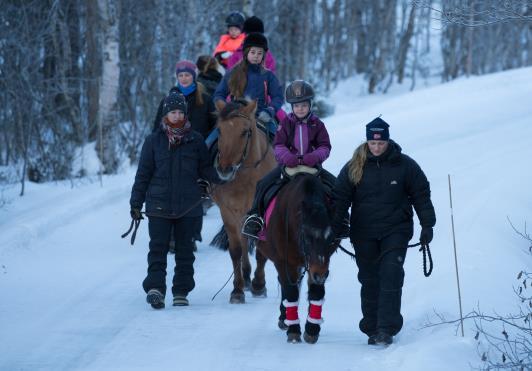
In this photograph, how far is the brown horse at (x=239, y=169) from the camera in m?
9.65

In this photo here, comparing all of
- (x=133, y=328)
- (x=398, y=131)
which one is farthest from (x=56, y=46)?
(x=133, y=328)

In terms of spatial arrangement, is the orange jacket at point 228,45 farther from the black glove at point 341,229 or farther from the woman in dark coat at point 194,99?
the black glove at point 341,229

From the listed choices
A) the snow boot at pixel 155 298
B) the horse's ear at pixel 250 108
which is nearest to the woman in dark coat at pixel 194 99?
the horse's ear at pixel 250 108

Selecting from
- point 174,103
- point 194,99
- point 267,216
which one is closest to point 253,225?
point 267,216

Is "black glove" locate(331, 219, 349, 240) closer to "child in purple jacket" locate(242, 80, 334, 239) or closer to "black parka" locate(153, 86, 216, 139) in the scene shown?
"child in purple jacket" locate(242, 80, 334, 239)

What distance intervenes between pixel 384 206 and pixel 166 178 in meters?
3.04

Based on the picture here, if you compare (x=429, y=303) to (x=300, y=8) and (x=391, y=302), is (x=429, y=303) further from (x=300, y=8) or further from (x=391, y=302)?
(x=300, y=8)

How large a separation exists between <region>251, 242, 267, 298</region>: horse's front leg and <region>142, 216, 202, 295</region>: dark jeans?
29.9 inches

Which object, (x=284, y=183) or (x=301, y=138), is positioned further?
(x=301, y=138)

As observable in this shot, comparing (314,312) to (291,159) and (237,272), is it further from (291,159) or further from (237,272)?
(237,272)

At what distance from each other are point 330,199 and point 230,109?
2.33 meters

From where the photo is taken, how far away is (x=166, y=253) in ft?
32.2

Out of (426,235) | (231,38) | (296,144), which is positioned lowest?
(426,235)

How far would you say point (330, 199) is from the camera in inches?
310
